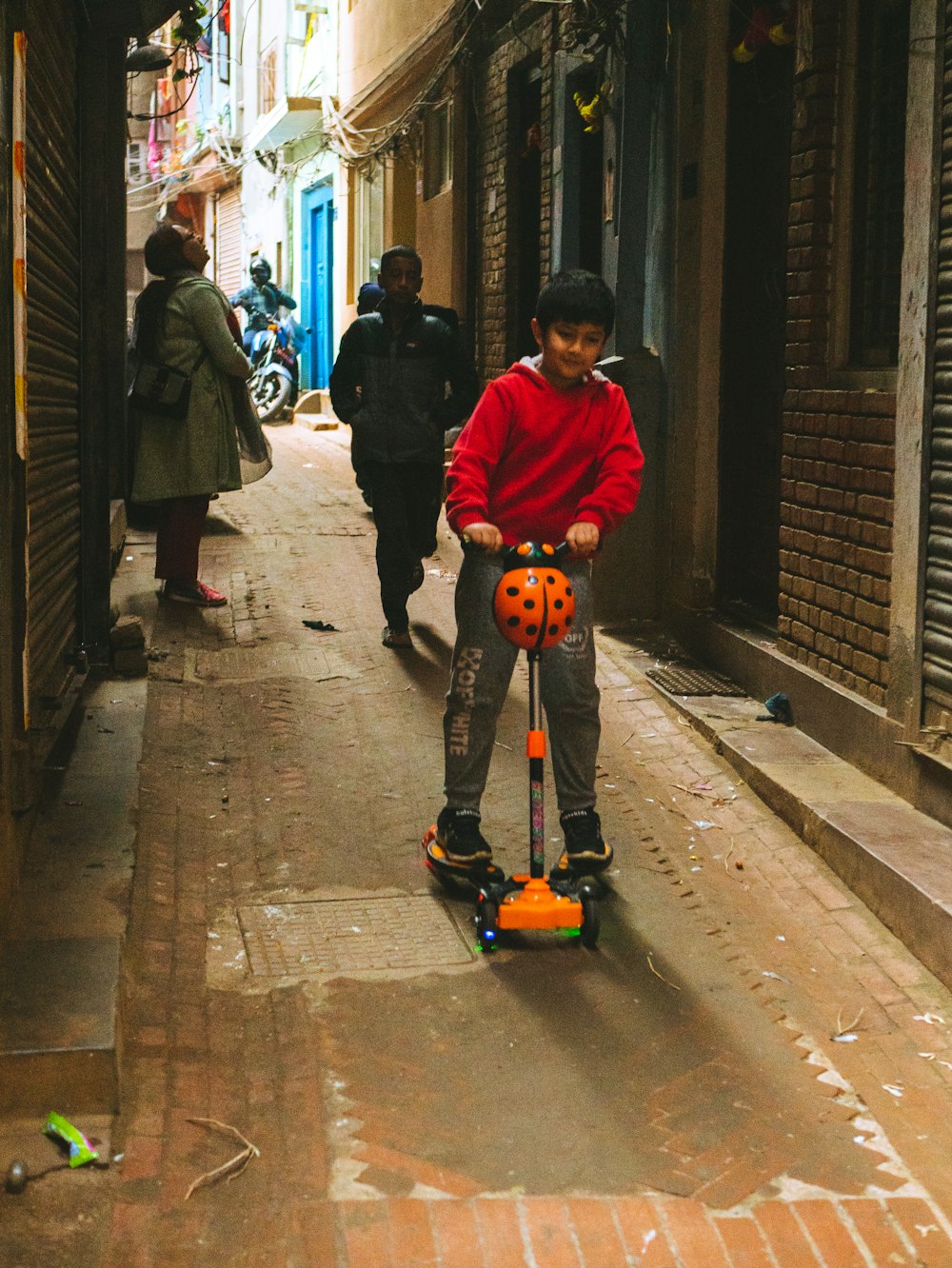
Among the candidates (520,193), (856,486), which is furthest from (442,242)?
(856,486)

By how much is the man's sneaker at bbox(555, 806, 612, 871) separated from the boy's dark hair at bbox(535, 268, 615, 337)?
1.51 m

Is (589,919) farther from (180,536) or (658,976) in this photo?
(180,536)

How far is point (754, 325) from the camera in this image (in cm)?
784

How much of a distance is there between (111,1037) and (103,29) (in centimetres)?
508

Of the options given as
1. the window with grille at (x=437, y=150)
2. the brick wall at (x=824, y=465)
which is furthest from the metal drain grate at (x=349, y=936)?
the window with grille at (x=437, y=150)

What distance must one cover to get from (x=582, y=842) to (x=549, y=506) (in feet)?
3.48

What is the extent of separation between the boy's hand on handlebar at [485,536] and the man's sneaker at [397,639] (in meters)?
3.79

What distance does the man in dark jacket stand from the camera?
8062mm

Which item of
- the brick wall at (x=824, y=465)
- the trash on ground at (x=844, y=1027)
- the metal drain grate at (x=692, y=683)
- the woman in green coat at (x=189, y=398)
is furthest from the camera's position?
the woman in green coat at (x=189, y=398)

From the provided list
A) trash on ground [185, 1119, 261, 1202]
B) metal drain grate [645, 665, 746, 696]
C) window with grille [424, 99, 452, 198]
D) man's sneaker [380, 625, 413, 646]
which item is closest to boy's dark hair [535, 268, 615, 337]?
trash on ground [185, 1119, 261, 1202]

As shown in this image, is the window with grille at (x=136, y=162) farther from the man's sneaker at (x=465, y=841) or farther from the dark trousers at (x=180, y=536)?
the man's sneaker at (x=465, y=841)

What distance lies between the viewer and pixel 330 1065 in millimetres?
3893

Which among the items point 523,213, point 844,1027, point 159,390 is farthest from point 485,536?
point 523,213

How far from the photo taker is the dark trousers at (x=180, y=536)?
8.78m
